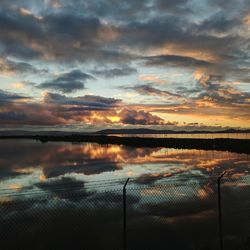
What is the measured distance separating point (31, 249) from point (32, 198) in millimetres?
7170

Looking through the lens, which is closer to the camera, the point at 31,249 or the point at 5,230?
the point at 31,249

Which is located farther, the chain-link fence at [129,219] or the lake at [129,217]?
the lake at [129,217]

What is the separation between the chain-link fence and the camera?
11156 millimetres

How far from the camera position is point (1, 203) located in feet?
54.6

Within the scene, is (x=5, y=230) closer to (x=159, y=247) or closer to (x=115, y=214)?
(x=115, y=214)

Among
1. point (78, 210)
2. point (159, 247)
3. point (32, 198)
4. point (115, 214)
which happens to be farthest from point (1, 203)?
point (159, 247)

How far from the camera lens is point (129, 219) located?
13977 millimetres

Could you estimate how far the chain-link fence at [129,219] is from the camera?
1116cm

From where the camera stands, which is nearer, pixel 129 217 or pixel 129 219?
pixel 129 219

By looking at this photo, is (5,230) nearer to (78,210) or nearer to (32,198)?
(78,210)

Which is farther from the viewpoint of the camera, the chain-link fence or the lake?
the lake

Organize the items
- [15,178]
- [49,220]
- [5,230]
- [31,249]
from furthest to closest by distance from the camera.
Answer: [15,178]
[49,220]
[5,230]
[31,249]

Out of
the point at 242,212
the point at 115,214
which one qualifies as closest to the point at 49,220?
the point at 115,214

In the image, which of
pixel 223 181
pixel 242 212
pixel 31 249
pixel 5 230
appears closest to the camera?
pixel 31 249
